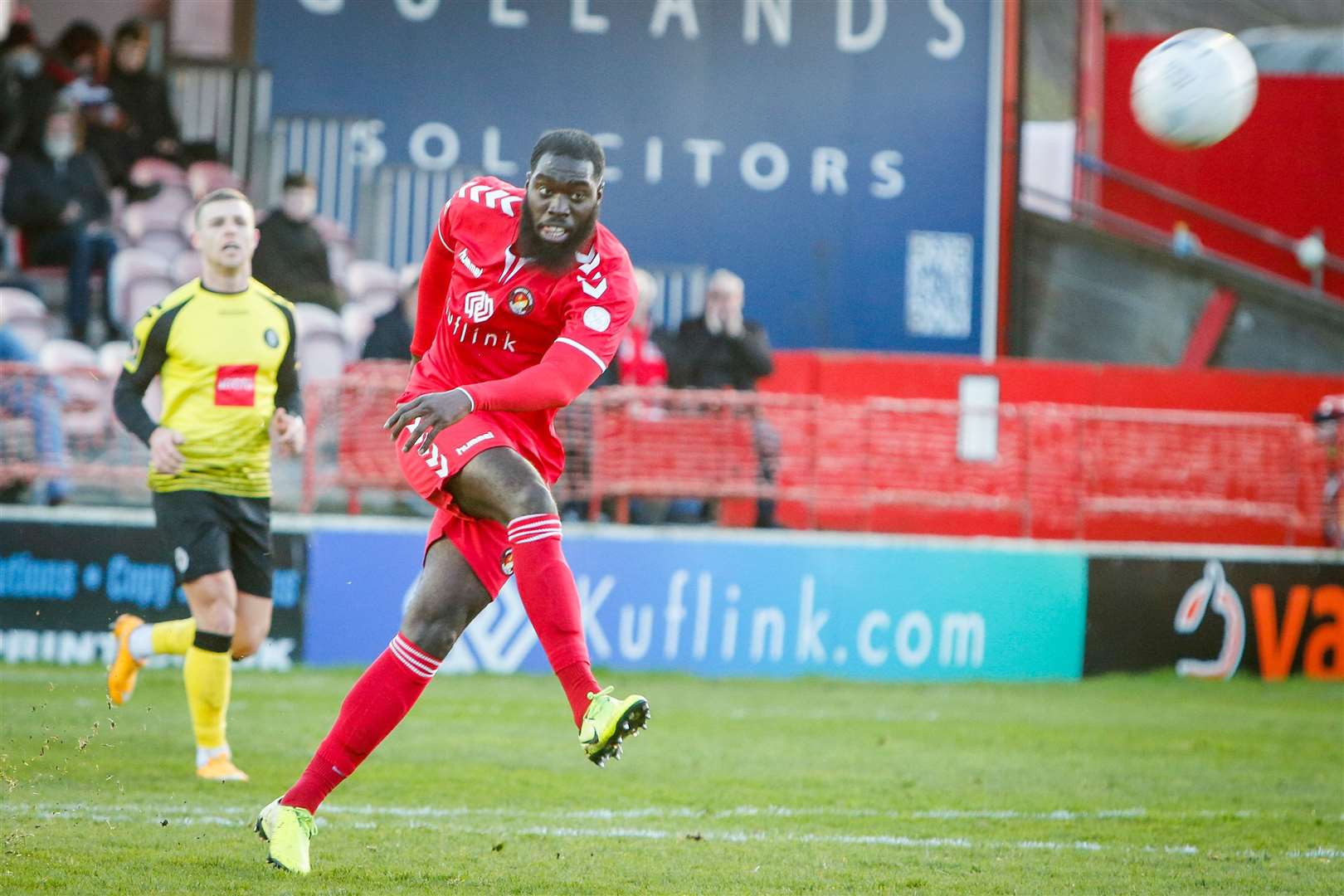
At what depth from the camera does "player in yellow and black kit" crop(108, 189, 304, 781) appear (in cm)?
730

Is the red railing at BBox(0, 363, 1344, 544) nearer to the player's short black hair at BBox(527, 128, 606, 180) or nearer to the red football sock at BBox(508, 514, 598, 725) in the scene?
the player's short black hair at BBox(527, 128, 606, 180)

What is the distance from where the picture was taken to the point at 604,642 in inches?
472

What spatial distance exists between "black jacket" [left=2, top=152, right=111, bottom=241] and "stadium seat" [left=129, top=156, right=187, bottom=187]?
34.4 inches

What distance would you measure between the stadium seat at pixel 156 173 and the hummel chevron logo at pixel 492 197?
11.3 meters

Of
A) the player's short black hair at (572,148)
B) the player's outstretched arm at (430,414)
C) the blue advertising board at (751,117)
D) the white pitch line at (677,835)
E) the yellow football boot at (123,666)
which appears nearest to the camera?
the player's outstretched arm at (430,414)

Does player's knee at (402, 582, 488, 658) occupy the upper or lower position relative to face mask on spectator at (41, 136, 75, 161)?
lower

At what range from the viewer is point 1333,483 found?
13.1 meters

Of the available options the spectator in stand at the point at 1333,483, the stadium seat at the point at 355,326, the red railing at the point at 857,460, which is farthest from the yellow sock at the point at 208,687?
the spectator in stand at the point at 1333,483

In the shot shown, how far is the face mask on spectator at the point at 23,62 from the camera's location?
52.4ft

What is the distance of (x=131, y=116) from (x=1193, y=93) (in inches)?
396

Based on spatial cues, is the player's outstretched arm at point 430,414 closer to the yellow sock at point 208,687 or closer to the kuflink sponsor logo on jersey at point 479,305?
the kuflink sponsor logo on jersey at point 479,305

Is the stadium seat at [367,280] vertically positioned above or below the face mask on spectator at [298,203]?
below

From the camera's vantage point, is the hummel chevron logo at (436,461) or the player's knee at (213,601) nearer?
the hummel chevron logo at (436,461)

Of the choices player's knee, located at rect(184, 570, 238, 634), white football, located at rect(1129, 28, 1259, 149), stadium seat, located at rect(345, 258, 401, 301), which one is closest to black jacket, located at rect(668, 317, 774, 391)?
white football, located at rect(1129, 28, 1259, 149)
